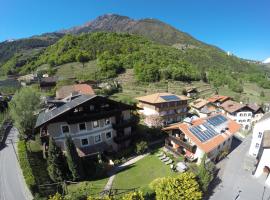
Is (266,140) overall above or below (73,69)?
below

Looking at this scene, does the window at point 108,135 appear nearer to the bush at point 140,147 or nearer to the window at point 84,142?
the window at point 84,142

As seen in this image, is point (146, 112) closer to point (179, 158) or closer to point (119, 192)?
point (179, 158)

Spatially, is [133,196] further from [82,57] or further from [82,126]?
[82,57]

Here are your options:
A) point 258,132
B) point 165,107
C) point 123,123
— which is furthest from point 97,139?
point 258,132

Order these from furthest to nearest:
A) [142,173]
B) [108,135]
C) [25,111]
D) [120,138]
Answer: [25,111], [120,138], [108,135], [142,173]

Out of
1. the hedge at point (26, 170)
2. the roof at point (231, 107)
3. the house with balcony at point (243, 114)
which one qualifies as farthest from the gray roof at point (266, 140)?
the hedge at point (26, 170)
